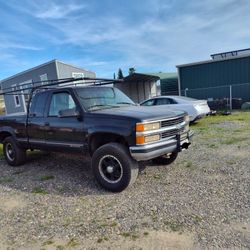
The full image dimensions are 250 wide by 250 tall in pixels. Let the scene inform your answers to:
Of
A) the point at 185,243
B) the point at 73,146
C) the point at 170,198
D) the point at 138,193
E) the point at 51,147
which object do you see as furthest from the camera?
the point at 51,147

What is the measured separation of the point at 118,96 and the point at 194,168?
2341mm

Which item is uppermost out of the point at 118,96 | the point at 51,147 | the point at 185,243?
the point at 118,96

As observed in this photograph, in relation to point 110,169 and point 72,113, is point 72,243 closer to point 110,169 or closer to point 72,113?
point 110,169

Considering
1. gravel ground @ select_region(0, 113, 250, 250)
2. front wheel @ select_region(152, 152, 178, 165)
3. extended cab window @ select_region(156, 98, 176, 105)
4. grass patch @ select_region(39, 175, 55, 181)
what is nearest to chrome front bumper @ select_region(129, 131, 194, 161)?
gravel ground @ select_region(0, 113, 250, 250)

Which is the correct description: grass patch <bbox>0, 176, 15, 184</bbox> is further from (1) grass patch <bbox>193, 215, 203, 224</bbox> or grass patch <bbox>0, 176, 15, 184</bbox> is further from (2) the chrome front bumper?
(1) grass patch <bbox>193, 215, 203, 224</bbox>

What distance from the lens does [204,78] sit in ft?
66.1

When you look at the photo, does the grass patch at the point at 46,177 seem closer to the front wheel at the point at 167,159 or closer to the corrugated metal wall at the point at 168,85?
the front wheel at the point at 167,159

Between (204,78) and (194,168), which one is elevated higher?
(204,78)

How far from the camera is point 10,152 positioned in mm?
7328

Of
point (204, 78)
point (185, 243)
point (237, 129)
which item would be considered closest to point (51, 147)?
point (185, 243)

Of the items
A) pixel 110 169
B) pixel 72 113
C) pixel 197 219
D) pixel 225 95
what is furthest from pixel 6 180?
pixel 225 95

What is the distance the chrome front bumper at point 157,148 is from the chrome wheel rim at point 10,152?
407 centimetres

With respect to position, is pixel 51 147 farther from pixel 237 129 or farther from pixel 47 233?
pixel 237 129

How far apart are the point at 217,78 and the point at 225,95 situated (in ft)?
5.58
